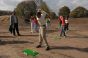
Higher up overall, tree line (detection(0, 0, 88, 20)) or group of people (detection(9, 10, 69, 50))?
tree line (detection(0, 0, 88, 20))

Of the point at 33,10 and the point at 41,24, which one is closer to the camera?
the point at 41,24

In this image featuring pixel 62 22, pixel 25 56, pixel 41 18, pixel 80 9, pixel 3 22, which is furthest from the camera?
pixel 80 9

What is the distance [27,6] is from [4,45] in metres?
39.4

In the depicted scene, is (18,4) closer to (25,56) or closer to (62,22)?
(62,22)

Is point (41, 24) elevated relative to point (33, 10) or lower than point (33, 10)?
lower

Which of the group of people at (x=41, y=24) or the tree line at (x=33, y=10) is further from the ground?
the tree line at (x=33, y=10)

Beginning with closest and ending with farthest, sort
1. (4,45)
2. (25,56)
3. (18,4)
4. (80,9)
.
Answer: (25,56) < (4,45) < (18,4) < (80,9)

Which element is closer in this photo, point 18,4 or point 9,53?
point 9,53

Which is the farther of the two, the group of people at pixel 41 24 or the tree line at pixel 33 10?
the tree line at pixel 33 10

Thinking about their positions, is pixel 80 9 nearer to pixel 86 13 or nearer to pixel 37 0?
pixel 86 13

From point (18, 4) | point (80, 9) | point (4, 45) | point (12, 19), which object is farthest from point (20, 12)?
point (4, 45)

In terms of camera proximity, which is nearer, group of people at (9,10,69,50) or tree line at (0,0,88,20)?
group of people at (9,10,69,50)

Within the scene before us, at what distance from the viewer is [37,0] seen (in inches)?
579

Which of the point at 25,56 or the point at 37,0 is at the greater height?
the point at 37,0
